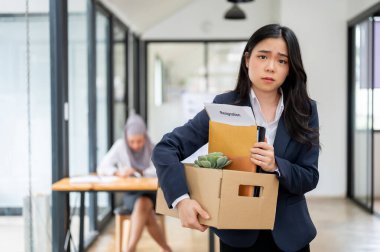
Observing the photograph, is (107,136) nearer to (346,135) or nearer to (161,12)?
(161,12)

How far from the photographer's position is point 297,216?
132 cm

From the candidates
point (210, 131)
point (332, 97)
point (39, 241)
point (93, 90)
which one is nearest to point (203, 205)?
point (210, 131)

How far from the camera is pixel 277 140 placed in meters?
1.31

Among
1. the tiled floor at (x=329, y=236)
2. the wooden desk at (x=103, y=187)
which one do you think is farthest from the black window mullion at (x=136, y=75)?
the wooden desk at (x=103, y=187)

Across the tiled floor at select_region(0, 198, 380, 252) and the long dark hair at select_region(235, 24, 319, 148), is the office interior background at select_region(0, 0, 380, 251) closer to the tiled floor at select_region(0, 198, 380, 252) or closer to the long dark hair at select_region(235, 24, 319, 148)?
the tiled floor at select_region(0, 198, 380, 252)

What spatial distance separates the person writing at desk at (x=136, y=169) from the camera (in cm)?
420

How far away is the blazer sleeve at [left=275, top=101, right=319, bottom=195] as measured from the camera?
48.6 inches

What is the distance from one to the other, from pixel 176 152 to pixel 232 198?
7.3 inches

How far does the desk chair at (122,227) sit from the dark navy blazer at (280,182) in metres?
2.94

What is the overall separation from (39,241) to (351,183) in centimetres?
507

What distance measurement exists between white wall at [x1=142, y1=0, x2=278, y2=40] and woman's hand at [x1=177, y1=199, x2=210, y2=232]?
765cm

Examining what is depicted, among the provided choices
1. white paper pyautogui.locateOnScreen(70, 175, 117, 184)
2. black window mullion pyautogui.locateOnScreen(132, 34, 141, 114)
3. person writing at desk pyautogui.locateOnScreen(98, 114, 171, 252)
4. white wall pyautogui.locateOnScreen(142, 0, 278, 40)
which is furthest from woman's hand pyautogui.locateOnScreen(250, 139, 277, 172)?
white wall pyautogui.locateOnScreen(142, 0, 278, 40)

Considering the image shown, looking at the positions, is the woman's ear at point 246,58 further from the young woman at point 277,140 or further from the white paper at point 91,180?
the white paper at point 91,180

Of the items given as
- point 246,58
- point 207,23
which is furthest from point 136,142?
point 207,23
